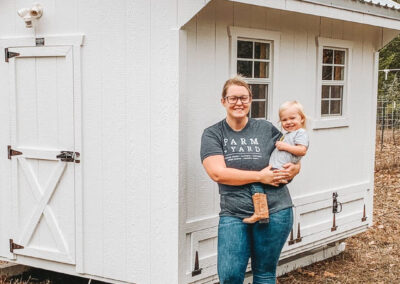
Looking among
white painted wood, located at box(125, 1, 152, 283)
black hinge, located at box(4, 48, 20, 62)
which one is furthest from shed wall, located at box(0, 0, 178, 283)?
black hinge, located at box(4, 48, 20, 62)

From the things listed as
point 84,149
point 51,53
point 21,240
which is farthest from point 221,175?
point 21,240

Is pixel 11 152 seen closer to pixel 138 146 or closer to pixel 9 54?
pixel 9 54

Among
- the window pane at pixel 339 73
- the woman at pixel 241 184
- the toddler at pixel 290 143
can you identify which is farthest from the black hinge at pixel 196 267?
the window pane at pixel 339 73

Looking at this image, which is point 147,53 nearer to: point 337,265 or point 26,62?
point 26,62

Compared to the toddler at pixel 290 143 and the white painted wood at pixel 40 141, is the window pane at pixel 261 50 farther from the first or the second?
the white painted wood at pixel 40 141

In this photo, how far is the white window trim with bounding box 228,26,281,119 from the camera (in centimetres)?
550

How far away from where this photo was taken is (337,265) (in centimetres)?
754

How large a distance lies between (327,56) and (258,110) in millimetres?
1440

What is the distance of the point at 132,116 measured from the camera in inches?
204

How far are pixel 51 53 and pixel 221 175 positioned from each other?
229 centimetres

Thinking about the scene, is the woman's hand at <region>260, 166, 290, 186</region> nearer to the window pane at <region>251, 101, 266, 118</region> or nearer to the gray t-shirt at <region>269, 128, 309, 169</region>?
the gray t-shirt at <region>269, 128, 309, 169</region>

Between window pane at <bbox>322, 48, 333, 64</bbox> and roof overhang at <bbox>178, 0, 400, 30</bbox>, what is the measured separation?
53 centimetres

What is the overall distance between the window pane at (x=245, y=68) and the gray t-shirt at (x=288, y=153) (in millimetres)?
1370

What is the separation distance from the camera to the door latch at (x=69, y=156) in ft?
18.2
